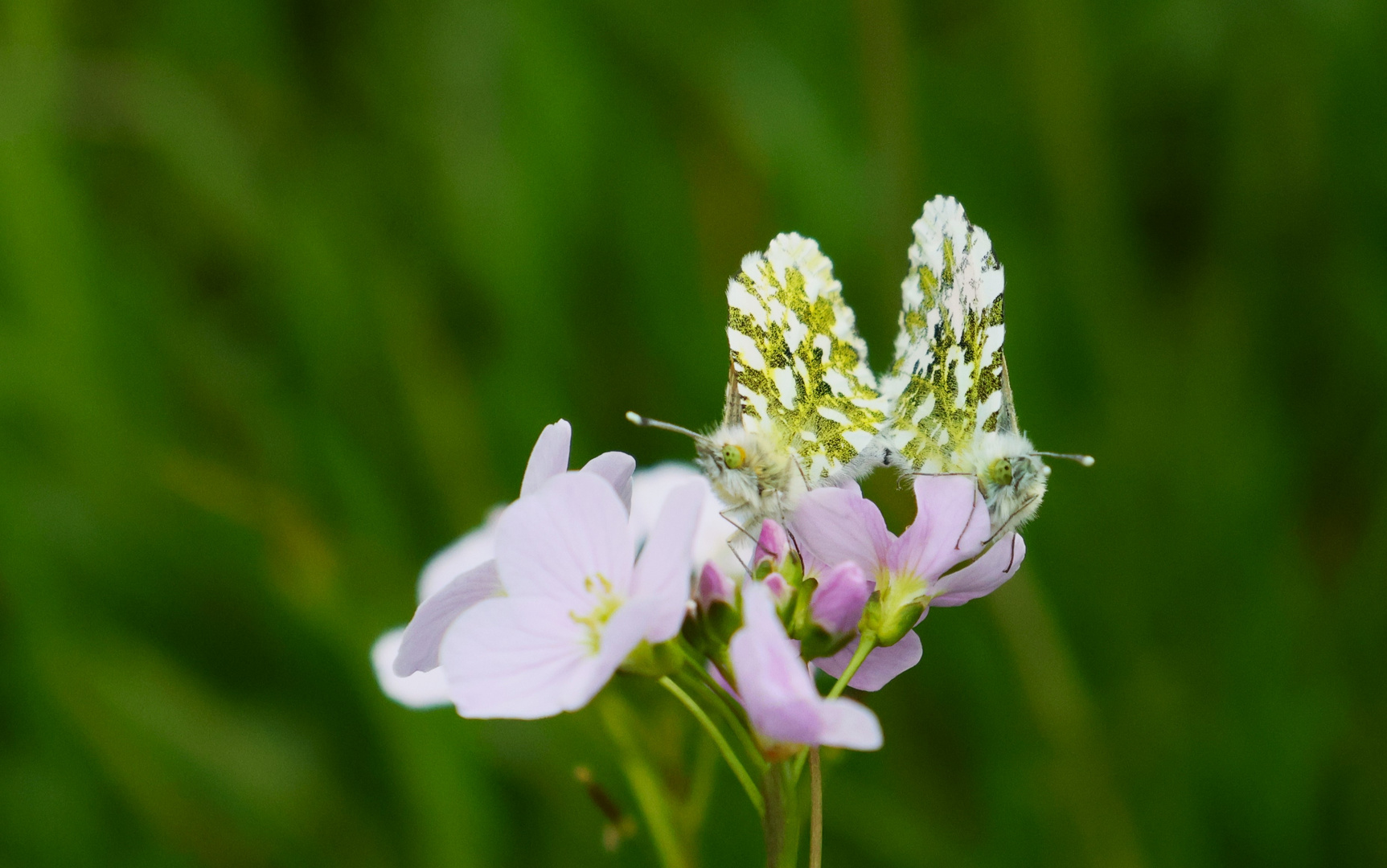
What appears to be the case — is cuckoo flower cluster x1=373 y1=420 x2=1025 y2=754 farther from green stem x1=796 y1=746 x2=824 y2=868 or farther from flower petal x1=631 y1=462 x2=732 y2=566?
flower petal x1=631 y1=462 x2=732 y2=566

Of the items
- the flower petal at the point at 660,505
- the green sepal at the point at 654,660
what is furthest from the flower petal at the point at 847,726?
the flower petal at the point at 660,505

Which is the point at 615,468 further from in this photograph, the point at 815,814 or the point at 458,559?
the point at 458,559

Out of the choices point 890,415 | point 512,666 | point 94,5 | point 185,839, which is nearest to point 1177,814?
point 890,415

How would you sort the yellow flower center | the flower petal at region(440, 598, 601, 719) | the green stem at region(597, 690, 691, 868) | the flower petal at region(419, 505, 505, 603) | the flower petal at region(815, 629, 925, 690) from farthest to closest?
the flower petal at region(419, 505, 505, 603)
the green stem at region(597, 690, 691, 868)
the flower petal at region(815, 629, 925, 690)
the yellow flower center
the flower petal at region(440, 598, 601, 719)

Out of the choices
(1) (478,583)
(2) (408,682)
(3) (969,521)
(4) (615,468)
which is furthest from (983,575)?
(2) (408,682)

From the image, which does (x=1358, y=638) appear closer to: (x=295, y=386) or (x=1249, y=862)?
(x=1249, y=862)

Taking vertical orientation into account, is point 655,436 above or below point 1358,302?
below

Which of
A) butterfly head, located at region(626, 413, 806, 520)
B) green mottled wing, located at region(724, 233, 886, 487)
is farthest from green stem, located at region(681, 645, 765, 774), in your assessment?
green mottled wing, located at region(724, 233, 886, 487)
